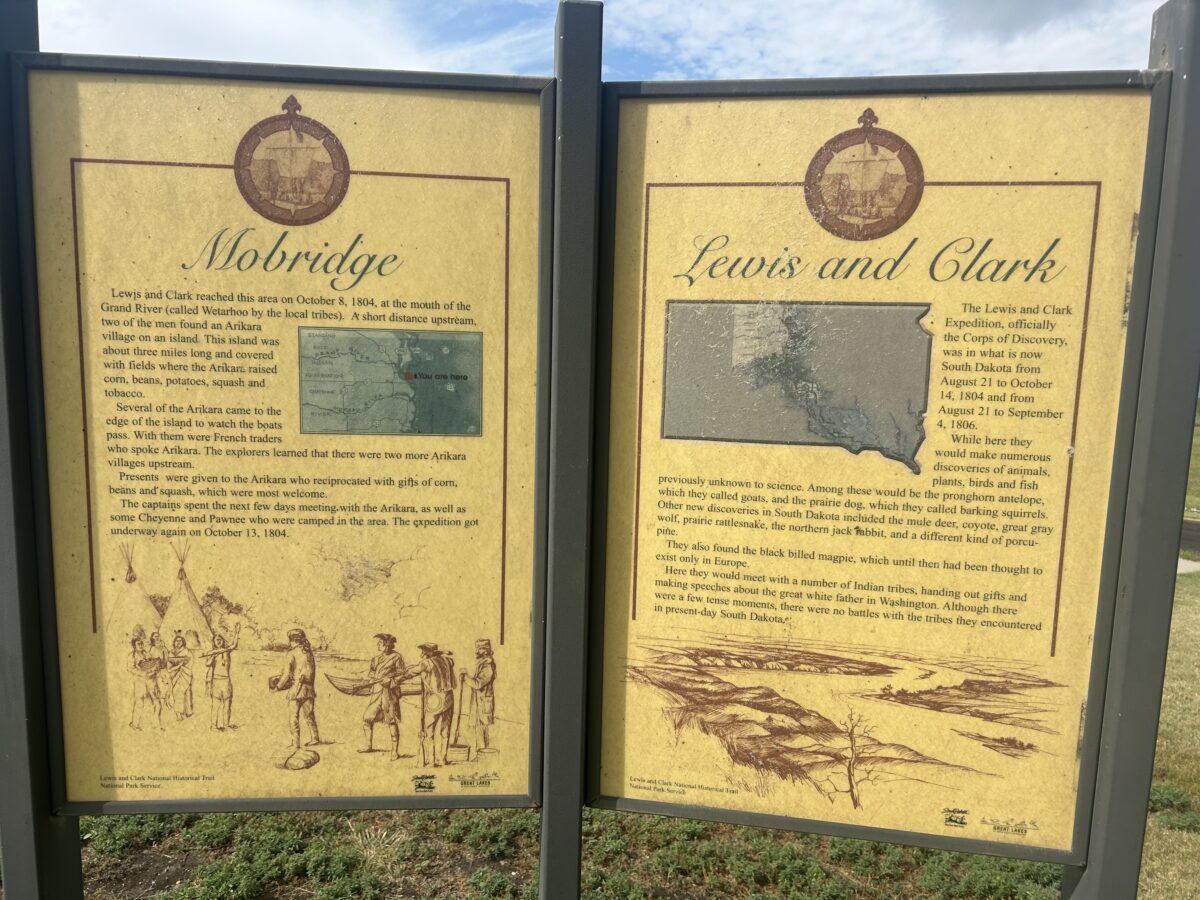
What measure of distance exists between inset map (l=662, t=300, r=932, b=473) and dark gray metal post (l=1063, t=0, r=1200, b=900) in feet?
1.96

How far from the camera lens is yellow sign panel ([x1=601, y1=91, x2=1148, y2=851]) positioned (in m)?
2.04

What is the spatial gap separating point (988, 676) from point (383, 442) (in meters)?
1.97

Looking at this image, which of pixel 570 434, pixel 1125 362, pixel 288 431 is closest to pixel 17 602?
pixel 288 431

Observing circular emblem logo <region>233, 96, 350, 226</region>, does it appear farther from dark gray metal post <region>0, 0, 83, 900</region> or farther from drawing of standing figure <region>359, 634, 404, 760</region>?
drawing of standing figure <region>359, 634, 404, 760</region>

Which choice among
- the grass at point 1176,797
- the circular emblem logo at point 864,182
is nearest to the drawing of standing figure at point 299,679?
the circular emblem logo at point 864,182

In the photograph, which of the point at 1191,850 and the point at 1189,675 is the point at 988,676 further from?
the point at 1189,675

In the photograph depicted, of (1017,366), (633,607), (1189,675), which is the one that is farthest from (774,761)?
(1189,675)

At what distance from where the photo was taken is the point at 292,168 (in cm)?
213

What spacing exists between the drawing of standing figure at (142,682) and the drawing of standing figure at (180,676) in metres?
0.05

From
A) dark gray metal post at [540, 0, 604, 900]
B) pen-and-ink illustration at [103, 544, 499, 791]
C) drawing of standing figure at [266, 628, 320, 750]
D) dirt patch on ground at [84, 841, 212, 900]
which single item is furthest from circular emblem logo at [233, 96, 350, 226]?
dirt patch on ground at [84, 841, 212, 900]

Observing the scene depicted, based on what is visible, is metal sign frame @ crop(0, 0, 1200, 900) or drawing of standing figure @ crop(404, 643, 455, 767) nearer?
metal sign frame @ crop(0, 0, 1200, 900)

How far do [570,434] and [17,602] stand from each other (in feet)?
→ 5.72

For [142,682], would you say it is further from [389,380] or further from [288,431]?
[389,380]

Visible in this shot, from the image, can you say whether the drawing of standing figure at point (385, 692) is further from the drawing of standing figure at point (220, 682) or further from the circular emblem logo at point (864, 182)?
the circular emblem logo at point (864, 182)
